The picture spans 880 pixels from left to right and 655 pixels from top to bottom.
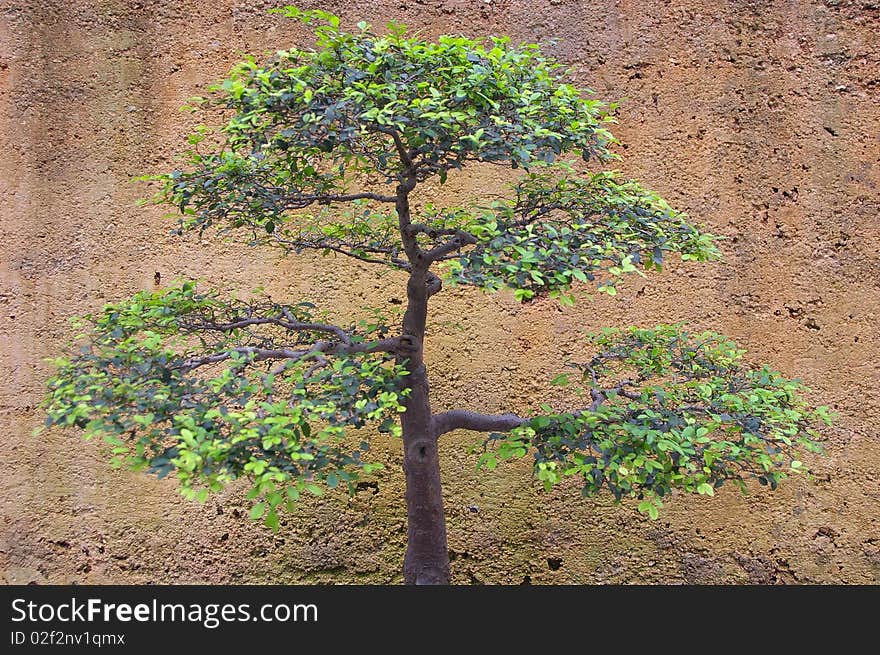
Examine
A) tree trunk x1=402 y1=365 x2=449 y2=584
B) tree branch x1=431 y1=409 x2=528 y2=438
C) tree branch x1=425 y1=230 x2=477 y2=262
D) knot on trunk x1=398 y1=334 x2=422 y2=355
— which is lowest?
tree trunk x1=402 y1=365 x2=449 y2=584

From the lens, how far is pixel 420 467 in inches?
59.0

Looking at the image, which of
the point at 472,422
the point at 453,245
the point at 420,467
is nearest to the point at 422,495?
the point at 420,467

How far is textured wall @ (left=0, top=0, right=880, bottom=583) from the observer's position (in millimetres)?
2109

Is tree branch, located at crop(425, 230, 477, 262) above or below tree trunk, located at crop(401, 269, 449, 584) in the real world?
above

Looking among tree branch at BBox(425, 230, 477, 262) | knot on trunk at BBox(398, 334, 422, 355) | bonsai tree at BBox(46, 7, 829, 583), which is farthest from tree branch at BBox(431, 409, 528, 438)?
tree branch at BBox(425, 230, 477, 262)

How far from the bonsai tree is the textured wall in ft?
2.02

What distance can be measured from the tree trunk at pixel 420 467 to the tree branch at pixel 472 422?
0.03 meters

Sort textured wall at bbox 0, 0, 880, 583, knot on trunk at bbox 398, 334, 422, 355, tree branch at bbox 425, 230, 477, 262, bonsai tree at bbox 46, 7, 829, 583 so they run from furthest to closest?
textured wall at bbox 0, 0, 880, 583 < knot on trunk at bbox 398, 334, 422, 355 < tree branch at bbox 425, 230, 477, 262 < bonsai tree at bbox 46, 7, 829, 583

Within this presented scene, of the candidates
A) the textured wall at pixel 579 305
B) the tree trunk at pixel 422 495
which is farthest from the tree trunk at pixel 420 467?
the textured wall at pixel 579 305

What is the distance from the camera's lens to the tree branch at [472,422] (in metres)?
1.50

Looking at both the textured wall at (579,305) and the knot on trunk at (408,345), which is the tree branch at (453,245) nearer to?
the knot on trunk at (408,345)

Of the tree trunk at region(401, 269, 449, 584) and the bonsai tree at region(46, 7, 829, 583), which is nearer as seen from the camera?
the bonsai tree at region(46, 7, 829, 583)

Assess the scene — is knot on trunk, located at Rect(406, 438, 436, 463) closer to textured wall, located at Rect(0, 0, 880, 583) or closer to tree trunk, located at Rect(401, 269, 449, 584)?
tree trunk, located at Rect(401, 269, 449, 584)

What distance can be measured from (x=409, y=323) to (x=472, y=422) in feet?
0.81
